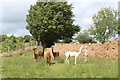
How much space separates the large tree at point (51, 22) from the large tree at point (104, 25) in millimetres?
4552

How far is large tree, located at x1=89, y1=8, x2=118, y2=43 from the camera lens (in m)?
41.0

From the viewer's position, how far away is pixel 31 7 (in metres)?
43.8

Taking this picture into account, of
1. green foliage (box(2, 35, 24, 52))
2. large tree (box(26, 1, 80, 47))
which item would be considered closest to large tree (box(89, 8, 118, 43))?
large tree (box(26, 1, 80, 47))

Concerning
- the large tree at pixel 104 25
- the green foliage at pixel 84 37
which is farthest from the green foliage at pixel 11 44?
the green foliage at pixel 84 37

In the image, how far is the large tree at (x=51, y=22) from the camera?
123 ft

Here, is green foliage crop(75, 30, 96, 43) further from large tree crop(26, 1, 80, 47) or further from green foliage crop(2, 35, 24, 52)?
green foliage crop(2, 35, 24, 52)

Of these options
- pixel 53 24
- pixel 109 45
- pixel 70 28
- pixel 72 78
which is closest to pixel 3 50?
pixel 53 24

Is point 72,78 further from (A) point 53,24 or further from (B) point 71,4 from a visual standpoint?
(B) point 71,4

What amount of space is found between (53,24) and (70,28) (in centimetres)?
397

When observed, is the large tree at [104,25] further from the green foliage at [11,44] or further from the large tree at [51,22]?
the green foliage at [11,44]

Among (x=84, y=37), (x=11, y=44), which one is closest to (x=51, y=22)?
(x=11, y=44)

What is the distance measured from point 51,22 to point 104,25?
1201 cm

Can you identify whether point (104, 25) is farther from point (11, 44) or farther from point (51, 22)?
point (11, 44)

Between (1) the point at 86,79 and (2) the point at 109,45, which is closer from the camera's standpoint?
(1) the point at 86,79
